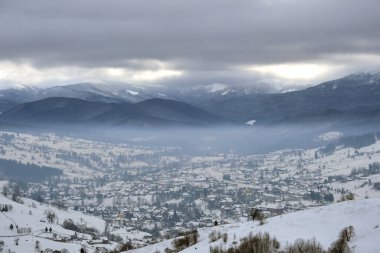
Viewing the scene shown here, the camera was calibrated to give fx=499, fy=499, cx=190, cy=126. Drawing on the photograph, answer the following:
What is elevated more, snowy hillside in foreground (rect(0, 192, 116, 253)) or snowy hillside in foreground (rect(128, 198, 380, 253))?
snowy hillside in foreground (rect(128, 198, 380, 253))

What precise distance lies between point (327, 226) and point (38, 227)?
9920 centimetres

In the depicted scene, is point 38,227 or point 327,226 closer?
point 327,226

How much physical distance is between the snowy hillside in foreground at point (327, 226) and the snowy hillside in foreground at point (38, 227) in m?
68.4

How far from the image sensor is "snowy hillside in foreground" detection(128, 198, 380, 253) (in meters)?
25.2

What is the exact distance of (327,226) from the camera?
28.2 metres

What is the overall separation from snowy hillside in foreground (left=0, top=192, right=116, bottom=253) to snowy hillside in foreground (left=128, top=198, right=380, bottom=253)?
6841cm

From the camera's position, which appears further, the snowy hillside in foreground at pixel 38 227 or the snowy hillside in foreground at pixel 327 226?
the snowy hillside in foreground at pixel 38 227

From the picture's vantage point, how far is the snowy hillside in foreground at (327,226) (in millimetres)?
25172

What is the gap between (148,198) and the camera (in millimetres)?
197250

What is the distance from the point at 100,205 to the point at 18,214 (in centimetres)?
6144

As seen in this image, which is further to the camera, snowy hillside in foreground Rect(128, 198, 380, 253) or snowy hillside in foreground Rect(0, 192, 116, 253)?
snowy hillside in foreground Rect(0, 192, 116, 253)

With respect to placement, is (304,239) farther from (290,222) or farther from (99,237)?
(99,237)

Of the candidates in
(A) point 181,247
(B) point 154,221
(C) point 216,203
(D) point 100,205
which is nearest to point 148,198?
(D) point 100,205

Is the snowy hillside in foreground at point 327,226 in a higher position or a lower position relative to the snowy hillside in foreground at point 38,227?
higher
